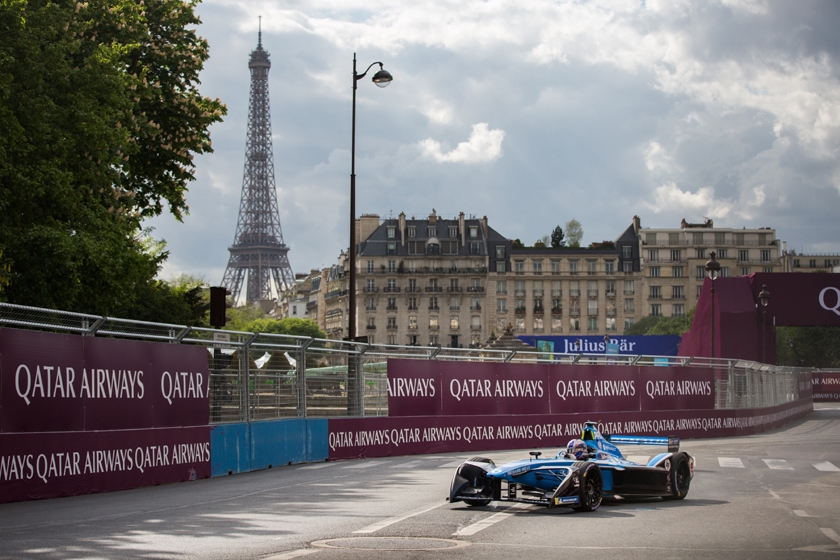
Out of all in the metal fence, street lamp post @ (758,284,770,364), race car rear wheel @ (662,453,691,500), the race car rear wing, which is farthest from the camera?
street lamp post @ (758,284,770,364)

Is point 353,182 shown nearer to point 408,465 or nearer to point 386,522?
point 408,465

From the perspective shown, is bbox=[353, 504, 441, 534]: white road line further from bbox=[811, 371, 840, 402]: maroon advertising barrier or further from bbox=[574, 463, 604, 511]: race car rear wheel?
bbox=[811, 371, 840, 402]: maroon advertising barrier

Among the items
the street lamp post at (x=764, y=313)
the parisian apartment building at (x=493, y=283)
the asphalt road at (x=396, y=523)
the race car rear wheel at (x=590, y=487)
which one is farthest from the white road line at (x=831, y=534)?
the parisian apartment building at (x=493, y=283)

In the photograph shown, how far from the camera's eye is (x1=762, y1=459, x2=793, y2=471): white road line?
19.2 meters

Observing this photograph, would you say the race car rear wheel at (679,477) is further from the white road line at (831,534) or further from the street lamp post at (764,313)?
the street lamp post at (764,313)

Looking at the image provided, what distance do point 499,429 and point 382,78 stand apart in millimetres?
9492

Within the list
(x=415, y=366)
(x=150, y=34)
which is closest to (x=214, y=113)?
(x=150, y=34)

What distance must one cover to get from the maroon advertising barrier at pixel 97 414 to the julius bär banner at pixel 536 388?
6378 millimetres

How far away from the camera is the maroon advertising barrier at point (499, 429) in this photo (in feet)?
71.8

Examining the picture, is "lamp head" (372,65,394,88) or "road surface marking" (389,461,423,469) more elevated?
"lamp head" (372,65,394,88)

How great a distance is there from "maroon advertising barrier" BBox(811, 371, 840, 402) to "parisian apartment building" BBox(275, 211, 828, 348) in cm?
5030

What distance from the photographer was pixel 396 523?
10500 mm

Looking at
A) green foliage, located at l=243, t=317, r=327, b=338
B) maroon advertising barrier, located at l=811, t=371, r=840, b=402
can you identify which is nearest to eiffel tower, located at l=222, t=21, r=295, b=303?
green foliage, located at l=243, t=317, r=327, b=338

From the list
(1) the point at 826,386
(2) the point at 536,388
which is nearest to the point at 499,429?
(2) the point at 536,388
